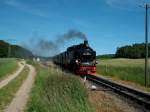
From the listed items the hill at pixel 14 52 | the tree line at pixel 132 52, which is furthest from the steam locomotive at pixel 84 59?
the hill at pixel 14 52

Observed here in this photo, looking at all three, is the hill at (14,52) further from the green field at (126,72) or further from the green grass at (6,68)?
the green field at (126,72)

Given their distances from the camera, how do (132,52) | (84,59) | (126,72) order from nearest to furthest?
(84,59) < (126,72) < (132,52)

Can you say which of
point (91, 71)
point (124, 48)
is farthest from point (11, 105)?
point (124, 48)

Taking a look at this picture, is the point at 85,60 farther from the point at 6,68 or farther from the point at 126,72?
the point at 6,68

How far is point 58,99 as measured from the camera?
12781mm

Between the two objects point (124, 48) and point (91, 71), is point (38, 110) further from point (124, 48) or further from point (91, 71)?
point (124, 48)

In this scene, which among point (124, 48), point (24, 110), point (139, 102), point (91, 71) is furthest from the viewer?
point (124, 48)

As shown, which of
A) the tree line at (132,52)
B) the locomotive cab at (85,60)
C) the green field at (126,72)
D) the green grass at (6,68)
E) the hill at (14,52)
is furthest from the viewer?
the hill at (14,52)

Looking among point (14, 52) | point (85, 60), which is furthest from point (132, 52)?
point (85, 60)

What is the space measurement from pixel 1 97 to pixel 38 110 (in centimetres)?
699

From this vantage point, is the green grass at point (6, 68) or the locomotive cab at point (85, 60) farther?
the green grass at point (6, 68)

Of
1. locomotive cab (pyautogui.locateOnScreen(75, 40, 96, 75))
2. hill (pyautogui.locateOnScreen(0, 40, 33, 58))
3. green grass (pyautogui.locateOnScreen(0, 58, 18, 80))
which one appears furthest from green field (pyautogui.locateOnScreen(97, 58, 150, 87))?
hill (pyautogui.locateOnScreen(0, 40, 33, 58))

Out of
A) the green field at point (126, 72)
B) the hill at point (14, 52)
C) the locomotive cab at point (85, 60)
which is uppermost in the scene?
the hill at point (14, 52)

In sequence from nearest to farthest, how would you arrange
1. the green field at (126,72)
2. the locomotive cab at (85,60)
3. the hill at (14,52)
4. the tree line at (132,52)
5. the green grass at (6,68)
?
Answer: the green field at (126,72) → the locomotive cab at (85,60) → the green grass at (6,68) → the tree line at (132,52) → the hill at (14,52)
